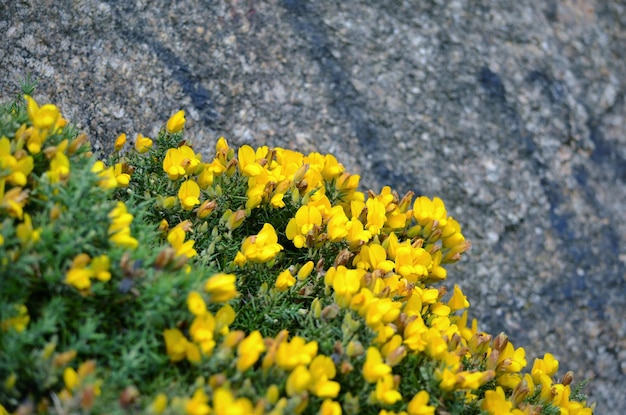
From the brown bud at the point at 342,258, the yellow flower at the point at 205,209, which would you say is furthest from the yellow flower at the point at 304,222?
the yellow flower at the point at 205,209

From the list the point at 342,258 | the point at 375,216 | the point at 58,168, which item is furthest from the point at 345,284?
the point at 58,168

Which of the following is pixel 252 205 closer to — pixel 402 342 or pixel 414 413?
pixel 402 342

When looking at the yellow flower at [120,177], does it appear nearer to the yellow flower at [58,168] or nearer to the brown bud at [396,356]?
the yellow flower at [58,168]

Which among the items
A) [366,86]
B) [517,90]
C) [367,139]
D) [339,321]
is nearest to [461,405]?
[339,321]

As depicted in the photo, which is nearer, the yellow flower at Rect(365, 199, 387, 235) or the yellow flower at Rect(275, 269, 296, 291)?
the yellow flower at Rect(275, 269, 296, 291)

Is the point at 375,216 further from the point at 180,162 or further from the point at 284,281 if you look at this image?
the point at 180,162

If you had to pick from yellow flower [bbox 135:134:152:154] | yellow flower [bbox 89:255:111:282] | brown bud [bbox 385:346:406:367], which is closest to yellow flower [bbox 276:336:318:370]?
brown bud [bbox 385:346:406:367]

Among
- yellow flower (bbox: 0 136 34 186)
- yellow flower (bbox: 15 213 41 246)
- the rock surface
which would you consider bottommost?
the rock surface

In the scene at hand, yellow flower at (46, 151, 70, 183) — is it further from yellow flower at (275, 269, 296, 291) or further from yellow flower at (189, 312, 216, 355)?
yellow flower at (275, 269, 296, 291)
